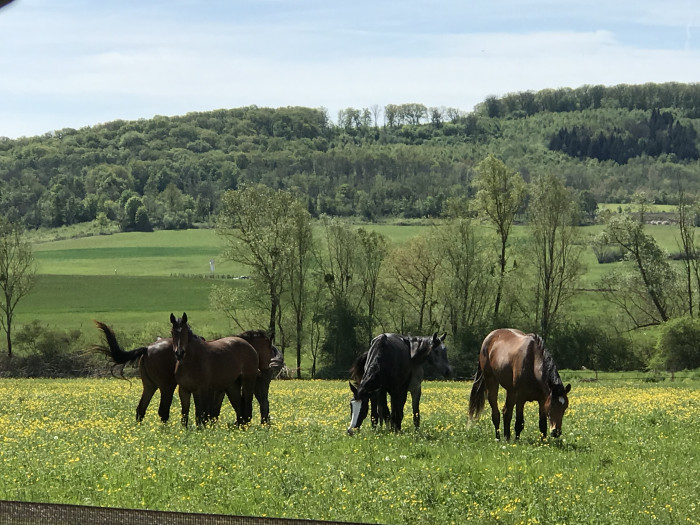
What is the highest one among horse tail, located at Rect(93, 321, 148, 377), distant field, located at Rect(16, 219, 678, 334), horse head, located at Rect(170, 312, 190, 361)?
horse head, located at Rect(170, 312, 190, 361)

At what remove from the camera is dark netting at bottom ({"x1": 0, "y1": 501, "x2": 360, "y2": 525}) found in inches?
191

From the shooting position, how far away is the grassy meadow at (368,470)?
34.9 feet

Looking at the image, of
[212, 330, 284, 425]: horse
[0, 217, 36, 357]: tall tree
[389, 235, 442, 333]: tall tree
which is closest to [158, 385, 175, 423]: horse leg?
[212, 330, 284, 425]: horse

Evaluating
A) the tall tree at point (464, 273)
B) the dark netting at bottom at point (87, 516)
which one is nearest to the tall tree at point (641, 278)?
the tall tree at point (464, 273)

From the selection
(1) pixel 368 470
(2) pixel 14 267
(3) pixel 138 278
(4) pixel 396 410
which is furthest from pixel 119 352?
(3) pixel 138 278

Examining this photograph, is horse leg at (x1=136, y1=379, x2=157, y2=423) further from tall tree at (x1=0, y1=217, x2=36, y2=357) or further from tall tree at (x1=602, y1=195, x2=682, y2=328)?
tall tree at (x1=602, y1=195, x2=682, y2=328)

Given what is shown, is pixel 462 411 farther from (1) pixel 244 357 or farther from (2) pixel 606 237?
(2) pixel 606 237

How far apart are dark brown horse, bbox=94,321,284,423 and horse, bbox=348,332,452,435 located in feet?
7.58

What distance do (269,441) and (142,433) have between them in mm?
2765

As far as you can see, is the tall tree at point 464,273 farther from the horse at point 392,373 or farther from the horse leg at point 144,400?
the horse leg at point 144,400

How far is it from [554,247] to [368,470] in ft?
183

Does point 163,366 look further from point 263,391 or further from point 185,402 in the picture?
point 263,391

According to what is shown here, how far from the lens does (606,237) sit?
236 feet

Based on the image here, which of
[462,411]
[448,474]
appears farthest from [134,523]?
[462,411]
